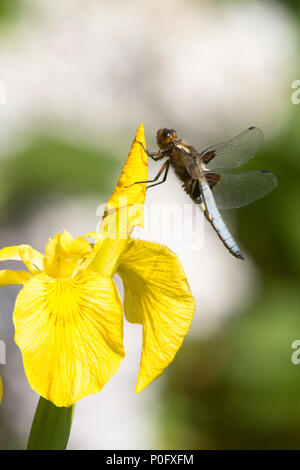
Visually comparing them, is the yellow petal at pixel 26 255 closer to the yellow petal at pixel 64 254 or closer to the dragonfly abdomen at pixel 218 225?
the yellow petal at pixel 64 254

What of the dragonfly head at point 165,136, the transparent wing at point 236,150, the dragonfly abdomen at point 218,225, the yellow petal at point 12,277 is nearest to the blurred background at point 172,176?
→ the transparent wing at point 236,150

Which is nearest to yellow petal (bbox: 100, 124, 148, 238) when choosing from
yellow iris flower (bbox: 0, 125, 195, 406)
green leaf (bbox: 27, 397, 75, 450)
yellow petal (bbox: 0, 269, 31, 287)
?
yellow iris flower (bbox: 0, 125, 195, 406)

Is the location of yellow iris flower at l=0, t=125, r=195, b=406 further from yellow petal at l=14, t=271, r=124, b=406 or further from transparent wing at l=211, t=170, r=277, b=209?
transparent wing at l=211, t=170, r=277, b=209

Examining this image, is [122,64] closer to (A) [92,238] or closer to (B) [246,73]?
(B) [246,73]

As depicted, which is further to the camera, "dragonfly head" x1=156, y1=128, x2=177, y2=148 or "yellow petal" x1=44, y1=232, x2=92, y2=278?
"dragonfly head" x1=156, y1=128, x2=177, y2=148

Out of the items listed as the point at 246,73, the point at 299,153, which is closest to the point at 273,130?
the point at 299,153

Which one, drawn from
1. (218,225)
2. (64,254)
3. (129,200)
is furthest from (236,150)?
(64,254)
